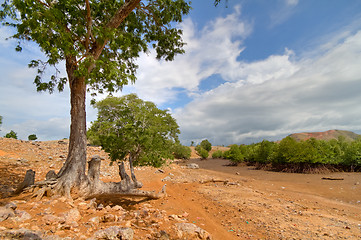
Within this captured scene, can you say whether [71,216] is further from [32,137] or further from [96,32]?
[32,137]

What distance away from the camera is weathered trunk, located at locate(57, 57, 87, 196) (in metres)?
5.65

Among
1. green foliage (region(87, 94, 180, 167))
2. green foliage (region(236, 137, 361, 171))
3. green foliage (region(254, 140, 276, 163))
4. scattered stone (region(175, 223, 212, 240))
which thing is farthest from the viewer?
green foliage (region(254, 140, 276, 163))

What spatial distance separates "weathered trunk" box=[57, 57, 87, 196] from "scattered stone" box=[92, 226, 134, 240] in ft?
8.97

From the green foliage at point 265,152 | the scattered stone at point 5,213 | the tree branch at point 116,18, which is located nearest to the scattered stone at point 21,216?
the scattered stone at point 5,213

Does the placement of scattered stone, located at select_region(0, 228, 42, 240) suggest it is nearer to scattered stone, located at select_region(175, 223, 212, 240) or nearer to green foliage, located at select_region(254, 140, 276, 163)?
scattered stone, located at select_region(175, 223, 212, 240)

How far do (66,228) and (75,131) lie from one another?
3.23 m

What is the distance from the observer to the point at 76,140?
588cm

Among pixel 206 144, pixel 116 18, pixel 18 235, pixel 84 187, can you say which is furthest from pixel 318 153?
pixel 206 144

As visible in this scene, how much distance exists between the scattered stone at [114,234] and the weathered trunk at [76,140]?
8.97 feet

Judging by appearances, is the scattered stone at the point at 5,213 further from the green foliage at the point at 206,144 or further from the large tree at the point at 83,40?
the green foliage at the point at 206,144

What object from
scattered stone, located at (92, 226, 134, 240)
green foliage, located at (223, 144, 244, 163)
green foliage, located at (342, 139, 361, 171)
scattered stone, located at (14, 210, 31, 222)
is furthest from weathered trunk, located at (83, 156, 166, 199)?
green foliage, located at (223, 144, 244, 163)

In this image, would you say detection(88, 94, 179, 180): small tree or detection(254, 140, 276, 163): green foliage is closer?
detection(88, 94, 179, 180): small tree

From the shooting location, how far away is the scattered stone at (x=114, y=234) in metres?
3.50

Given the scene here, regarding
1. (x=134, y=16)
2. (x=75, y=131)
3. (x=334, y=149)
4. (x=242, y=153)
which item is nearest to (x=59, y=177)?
(x=75, y=131)
